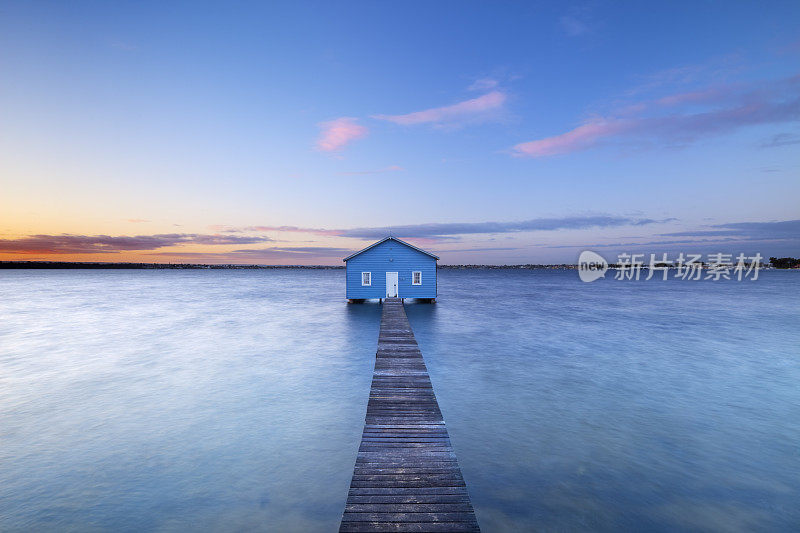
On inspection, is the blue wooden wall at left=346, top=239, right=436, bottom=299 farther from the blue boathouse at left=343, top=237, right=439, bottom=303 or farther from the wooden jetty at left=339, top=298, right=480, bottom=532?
the wooden jetty at left=339, top=298, right=480, bottom=532

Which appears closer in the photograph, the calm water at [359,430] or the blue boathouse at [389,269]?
the calm water at [359,430]

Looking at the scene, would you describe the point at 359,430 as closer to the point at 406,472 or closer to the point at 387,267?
the point at 406,472

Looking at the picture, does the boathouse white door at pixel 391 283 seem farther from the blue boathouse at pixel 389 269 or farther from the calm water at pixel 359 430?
the calm water at pixel 359 430

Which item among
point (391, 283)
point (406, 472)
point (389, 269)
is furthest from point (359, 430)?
point (389, 269)

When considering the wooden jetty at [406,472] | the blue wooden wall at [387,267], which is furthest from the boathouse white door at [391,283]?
the wooden jetty at [406,472]

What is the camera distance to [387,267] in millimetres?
34562

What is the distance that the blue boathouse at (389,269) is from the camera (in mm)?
34250

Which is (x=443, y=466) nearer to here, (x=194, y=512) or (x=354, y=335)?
(x=194, y=512)

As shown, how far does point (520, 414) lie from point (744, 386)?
36.7 ft

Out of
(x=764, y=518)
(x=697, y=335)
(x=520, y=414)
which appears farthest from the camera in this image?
(x=697, y=335)

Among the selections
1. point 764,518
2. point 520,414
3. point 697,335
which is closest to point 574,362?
point 520,414

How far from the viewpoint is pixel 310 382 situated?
16.6 meters

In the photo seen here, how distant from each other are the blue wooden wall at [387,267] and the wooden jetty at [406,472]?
77.5 feet

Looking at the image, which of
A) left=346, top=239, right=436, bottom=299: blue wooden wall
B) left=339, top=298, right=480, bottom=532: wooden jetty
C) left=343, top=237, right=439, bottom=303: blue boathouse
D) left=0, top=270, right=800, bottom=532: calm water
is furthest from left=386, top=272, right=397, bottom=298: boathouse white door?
left=339, top=298, right=480, bottom=532: wooden jetty
